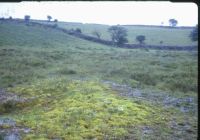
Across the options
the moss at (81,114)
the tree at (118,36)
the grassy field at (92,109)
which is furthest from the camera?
the tree at (118,36)

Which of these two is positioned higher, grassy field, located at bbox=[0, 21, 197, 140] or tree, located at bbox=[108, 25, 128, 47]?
tree, located at bbox=[108, 25, 128, 47]

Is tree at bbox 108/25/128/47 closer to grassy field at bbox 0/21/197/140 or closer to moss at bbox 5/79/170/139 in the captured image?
grassy field at bbox 0/21/197/140

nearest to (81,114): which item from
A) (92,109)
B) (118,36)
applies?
(92,109)

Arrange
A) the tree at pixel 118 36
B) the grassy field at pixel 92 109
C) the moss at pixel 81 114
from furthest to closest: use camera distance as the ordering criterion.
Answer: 1. the tree at pixel 118 36
2. the grassy field at pixel 92 109
3. the moss at pixel 81 114

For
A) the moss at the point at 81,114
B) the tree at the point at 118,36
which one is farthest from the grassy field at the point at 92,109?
the tree at the point at 118,36

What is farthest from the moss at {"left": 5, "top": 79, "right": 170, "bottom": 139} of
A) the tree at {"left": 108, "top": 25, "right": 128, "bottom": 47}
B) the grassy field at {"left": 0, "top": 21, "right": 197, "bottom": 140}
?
the tree at {"left": 108, "top": 25, "right": 128, "bottom": 47}

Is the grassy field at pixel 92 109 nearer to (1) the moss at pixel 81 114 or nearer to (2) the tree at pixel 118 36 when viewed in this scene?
(1) the moss at pixel 81 114

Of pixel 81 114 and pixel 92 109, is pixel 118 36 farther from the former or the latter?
pixel 81 114

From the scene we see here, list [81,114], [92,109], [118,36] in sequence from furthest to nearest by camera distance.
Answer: [118,36] < [92,109] < [81,114]

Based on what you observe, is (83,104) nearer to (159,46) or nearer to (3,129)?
(3,129)

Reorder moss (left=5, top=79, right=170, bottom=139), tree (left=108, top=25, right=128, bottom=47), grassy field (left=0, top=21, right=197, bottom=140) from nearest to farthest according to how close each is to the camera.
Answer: moss (left=5, top=79, right=170, bottom=139)
grassy field (left=0, top=21, right=197, bottom=140)
tree (left=108, top=25, right=128, bottom=47)

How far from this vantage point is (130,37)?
299 feet

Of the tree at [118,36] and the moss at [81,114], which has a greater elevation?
the tree at [118,36]

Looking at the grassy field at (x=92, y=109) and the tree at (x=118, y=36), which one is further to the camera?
the tree at (x=118, y=36)
